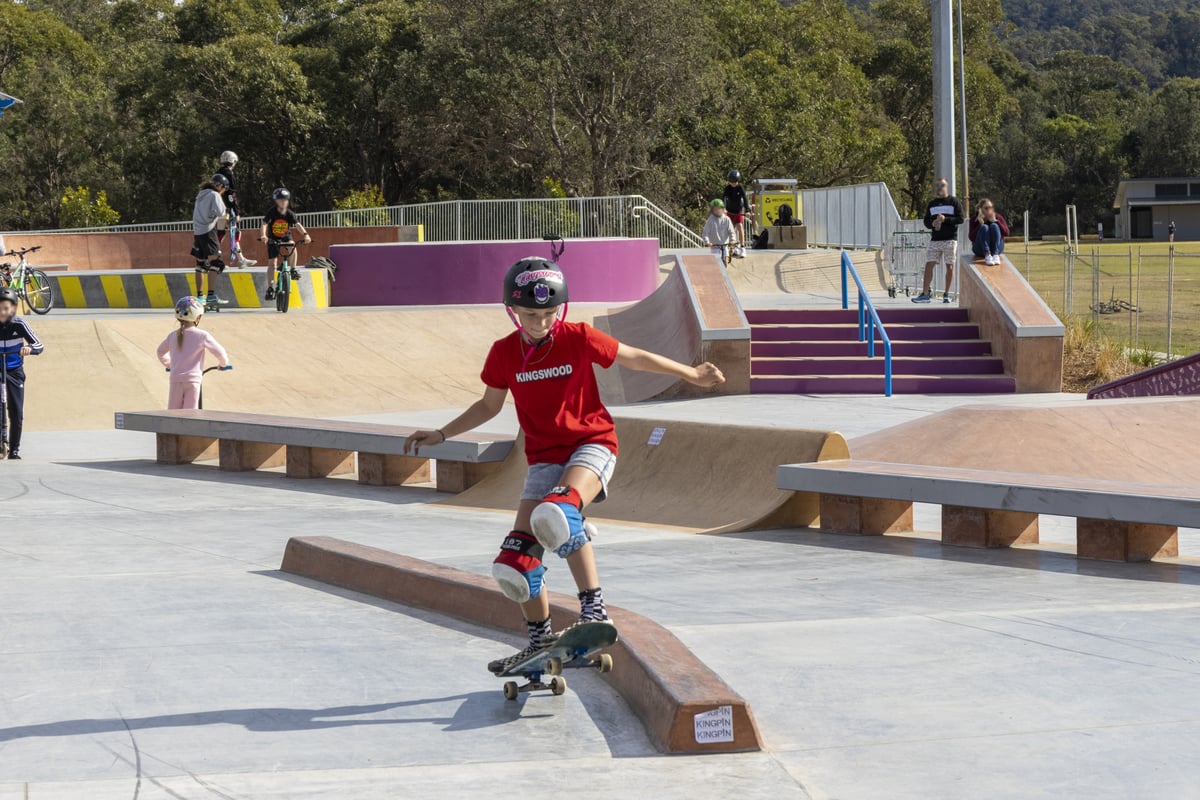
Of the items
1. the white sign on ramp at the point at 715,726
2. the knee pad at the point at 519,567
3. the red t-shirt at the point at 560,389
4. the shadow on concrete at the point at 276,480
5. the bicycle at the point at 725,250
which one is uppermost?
the bicycle at the point at 725,250

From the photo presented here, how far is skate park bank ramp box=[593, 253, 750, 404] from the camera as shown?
59.1 feet

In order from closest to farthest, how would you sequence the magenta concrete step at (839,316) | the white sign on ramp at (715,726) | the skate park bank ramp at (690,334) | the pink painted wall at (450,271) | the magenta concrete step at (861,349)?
the white sign on ramp at (715,726) < the skate park bank ramp at (690,334) < the magenta concrete step at (861,349) < the magenta concrete step at (839,316) < the pink painted wall at (450,271)

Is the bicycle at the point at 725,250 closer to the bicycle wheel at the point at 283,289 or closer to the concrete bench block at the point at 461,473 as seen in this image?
the bicycle wheel at the point at 283,289

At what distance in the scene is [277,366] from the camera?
19047 mm

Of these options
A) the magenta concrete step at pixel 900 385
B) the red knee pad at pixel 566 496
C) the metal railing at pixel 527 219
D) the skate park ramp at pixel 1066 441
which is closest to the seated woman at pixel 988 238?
the magenta concrete step at pixel 900 385

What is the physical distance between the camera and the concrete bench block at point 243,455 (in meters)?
12.9

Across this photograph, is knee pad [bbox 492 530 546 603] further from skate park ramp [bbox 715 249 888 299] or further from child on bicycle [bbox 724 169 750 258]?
skate park ramp [bbox 715 249 888 299]

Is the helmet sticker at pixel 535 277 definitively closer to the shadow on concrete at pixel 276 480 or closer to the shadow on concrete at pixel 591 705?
the shadow on concrete at pixel 591 705

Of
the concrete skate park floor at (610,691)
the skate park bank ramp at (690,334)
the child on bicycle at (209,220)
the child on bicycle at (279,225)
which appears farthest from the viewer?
the child on bicycle at (279,225)

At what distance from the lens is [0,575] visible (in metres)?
7.71

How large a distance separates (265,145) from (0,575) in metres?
44.1

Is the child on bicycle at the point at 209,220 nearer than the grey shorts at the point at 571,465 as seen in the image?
No

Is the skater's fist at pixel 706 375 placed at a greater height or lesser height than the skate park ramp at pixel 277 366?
greater

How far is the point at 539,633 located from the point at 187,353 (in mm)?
8985
